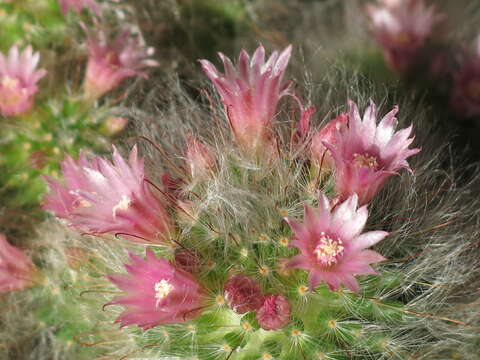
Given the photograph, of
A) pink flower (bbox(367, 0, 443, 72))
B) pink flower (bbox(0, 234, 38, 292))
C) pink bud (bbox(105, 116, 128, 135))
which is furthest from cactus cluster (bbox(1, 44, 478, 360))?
pink flower (bbox(367, 0, 443, 72))

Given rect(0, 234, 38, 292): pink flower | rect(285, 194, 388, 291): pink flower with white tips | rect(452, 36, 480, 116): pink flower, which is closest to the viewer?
rect(285, 194, 388, 291): pink flower with white tips

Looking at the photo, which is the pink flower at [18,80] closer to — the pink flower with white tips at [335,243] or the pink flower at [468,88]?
the pink flower with white tips at [335,243]

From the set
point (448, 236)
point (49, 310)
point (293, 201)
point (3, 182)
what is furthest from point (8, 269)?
point (448, 236)

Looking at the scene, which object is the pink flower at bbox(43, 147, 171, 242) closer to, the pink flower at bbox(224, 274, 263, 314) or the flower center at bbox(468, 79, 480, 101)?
the pink flower at bbox(224, 274, 263, 314)

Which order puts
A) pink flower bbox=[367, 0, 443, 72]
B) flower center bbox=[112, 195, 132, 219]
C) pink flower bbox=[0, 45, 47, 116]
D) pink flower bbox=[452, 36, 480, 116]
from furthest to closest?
pink flower bbox=[367, 0, 443, 72] → pink flower bbox=[452, 36, 480, 116] → pink flower bbox=[0, 45, 47, 116] → flower center bbox=[112, 195, 132, 219]

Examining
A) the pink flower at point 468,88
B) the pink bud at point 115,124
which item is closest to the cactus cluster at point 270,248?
the pink bud at point 115,124
